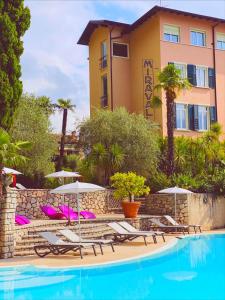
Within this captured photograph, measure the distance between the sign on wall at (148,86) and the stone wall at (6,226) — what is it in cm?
1867

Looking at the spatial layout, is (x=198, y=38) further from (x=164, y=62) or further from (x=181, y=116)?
(x=181, y=116)

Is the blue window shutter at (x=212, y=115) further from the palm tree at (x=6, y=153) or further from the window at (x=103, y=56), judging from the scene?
the palm tree at (x=6, y=153)

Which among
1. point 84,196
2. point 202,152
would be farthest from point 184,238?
point 202,152

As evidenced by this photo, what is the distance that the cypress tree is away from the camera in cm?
1986

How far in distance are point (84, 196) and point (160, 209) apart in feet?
13.5

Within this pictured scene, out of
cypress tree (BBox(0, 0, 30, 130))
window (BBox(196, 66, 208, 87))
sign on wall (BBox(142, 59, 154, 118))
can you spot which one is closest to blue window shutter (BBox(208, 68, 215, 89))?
window (BBox(196, 66, 208, 87))

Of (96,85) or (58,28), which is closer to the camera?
(58,28)

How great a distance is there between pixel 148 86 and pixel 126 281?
22.2m

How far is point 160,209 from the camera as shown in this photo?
2492 centimetres

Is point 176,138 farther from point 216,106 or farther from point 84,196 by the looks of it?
point 84,196

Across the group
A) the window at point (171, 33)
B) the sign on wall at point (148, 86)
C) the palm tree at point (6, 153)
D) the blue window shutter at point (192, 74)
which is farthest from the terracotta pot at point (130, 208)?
the window at point (171, 33)

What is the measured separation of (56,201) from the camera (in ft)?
77.3

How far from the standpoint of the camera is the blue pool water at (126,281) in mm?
9883

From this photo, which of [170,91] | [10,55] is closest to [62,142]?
[170,91]
